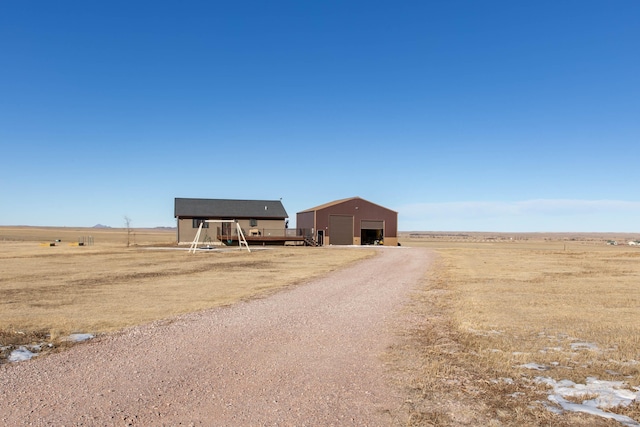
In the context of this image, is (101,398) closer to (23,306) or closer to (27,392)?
(27,392)

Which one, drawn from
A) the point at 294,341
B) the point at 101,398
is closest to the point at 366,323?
the point at 294,341

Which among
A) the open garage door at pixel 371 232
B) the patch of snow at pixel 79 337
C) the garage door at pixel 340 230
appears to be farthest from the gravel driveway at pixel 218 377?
the open garage door at pixel 371 232

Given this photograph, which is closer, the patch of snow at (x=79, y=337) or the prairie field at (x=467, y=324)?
the prairie field at (x=467, y=324)

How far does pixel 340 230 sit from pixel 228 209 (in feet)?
48.8

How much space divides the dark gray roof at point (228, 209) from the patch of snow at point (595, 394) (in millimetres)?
55985

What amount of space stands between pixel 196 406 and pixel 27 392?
2447 millimetres

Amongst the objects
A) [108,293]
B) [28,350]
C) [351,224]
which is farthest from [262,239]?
[28,350]

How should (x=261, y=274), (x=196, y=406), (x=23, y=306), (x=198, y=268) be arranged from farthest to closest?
(x=198, y=268) < (x=261, y=274) < (x=23, y=306) < (x=196, y=406)

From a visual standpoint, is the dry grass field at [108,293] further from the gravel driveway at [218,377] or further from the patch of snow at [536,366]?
the patch of snow at [536,366]

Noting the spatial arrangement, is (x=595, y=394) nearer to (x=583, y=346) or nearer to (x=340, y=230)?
(x=583, y=346)

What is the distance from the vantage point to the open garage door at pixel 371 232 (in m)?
63.3

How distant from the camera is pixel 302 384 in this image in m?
6.98

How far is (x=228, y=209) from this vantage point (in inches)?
2464

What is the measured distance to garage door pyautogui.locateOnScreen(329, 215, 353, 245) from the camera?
202 ft
